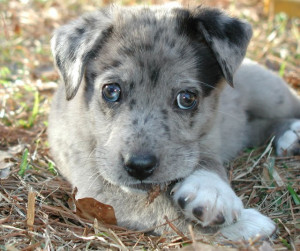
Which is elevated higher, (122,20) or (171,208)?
(122,20)

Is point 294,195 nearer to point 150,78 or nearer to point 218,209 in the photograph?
point 218,209

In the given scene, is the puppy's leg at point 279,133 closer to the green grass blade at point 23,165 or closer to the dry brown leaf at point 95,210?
the dry brown leaf at point 95,210

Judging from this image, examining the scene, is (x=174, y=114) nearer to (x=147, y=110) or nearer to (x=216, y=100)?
(x=147, y=110)

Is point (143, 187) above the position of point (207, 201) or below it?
below

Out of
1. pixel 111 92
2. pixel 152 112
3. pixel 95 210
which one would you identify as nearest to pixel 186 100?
pixel 152 112

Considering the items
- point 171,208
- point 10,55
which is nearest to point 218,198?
point 171,208

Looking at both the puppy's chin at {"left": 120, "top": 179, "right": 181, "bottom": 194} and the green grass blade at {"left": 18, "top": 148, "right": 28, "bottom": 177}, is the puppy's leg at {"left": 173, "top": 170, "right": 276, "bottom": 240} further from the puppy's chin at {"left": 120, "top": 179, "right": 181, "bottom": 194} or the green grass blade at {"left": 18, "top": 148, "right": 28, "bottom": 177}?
the green grass blade at {"left": 18, "top": 148, "right": 28, "bottom": 177}
